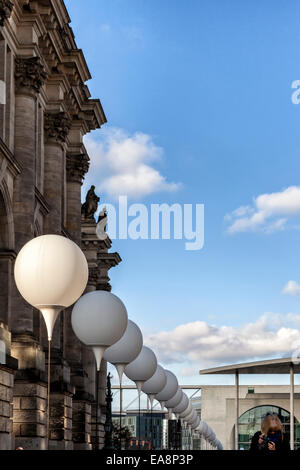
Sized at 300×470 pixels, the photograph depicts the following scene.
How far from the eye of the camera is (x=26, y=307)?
34.5 meters

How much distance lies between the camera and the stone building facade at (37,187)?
33.1 meters

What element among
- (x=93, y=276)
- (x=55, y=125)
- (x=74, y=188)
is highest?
(x=55, y=125)

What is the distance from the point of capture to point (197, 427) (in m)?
77.6

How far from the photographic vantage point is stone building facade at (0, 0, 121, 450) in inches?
1303

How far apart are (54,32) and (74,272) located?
26955 mm

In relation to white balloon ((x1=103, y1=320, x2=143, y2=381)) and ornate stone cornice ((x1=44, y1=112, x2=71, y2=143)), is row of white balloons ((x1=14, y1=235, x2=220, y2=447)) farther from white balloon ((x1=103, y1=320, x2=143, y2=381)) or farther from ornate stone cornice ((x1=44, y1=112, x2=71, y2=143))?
ornate stone cornice ((x1=44, y1=112, x2=71, y2=143))

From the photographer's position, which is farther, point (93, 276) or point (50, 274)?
point (93, 276)

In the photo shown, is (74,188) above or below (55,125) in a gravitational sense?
below

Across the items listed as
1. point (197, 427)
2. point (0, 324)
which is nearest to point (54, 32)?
point (0, 324)

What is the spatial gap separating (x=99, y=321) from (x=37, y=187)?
2220 cm

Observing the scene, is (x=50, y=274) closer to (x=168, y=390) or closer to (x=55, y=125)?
(x=168, y=390)

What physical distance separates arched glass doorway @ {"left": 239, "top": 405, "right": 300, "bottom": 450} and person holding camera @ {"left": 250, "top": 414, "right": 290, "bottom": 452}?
4262 inches

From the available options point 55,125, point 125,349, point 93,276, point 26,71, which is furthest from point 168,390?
point 93,276

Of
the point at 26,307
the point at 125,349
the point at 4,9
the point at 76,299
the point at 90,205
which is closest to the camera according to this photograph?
the point at 76,299
